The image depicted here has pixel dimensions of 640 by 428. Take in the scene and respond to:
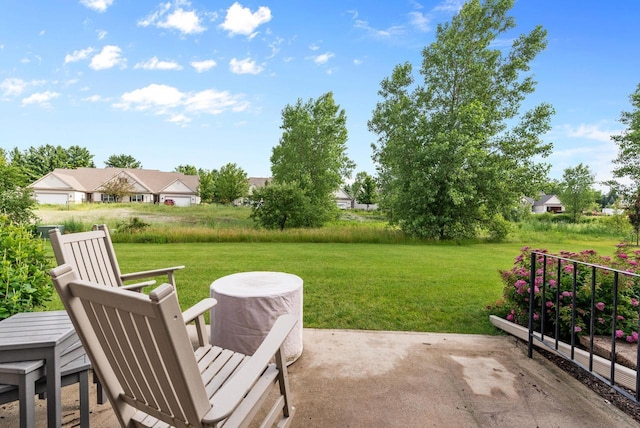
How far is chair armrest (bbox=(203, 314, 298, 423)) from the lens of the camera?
42.8 inches

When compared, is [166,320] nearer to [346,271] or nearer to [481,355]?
[481,355]

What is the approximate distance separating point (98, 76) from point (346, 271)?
15167 millimetres

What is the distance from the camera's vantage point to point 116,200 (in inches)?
1521

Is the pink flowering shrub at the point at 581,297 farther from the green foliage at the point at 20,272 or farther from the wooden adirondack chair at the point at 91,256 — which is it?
the green foliage at the point at 20,272

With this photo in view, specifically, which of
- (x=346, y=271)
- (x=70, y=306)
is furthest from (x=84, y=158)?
(x=70, y=306)

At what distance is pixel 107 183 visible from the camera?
122 feet

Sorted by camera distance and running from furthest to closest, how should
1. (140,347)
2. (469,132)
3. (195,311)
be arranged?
(469,132)
(195,311)
(140,347)

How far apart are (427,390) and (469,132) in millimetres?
15114

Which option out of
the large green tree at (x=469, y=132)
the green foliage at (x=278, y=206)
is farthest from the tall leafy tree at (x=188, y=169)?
the large green tree at (x=469, y=132)

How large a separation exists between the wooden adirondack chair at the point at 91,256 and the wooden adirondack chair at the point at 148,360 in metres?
1.16

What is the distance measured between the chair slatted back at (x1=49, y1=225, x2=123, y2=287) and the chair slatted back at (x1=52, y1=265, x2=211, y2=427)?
1344mm

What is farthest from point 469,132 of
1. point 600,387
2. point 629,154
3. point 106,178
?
point 106,178

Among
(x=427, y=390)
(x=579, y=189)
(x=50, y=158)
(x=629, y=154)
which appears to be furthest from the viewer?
(x=50, y=158)

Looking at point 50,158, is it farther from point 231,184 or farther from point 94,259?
point 94,259
